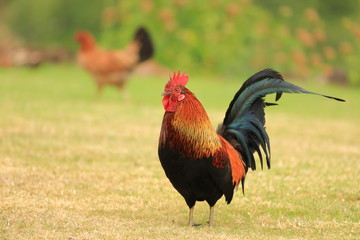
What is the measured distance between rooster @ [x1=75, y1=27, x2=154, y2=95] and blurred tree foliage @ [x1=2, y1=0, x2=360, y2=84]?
6994 mm

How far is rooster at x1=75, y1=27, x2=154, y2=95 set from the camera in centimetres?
1523

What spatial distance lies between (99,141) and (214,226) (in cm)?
474

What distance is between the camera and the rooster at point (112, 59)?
15.2 metres

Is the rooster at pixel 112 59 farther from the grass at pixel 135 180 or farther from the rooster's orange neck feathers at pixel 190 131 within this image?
the rooster's orange neck feathers at pixel 190 131

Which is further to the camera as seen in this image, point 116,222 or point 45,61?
point 45,61

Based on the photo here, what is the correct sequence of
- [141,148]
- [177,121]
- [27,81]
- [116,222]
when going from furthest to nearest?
[27,81] → [141,148] → [116,222] → [177,121]

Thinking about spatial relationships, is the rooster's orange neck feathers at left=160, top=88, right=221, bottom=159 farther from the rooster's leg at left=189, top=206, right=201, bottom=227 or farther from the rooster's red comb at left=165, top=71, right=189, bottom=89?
the rooster's leg at left=189, top=206, right=201, bottom=227

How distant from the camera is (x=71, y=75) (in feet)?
71.9

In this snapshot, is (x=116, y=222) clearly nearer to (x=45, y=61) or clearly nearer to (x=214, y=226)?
(x=214, y=226)

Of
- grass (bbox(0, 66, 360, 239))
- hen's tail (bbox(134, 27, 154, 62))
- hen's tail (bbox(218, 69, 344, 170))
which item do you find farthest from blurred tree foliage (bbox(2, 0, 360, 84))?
hen's tail (bbox(218, 69, 344, 170))

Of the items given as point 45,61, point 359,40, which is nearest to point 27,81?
point 45,61

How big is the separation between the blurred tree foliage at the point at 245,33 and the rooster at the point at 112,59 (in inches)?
275

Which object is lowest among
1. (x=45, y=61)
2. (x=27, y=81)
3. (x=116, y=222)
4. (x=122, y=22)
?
(x=116, y=222)

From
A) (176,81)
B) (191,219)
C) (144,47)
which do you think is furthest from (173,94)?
(144,47)
